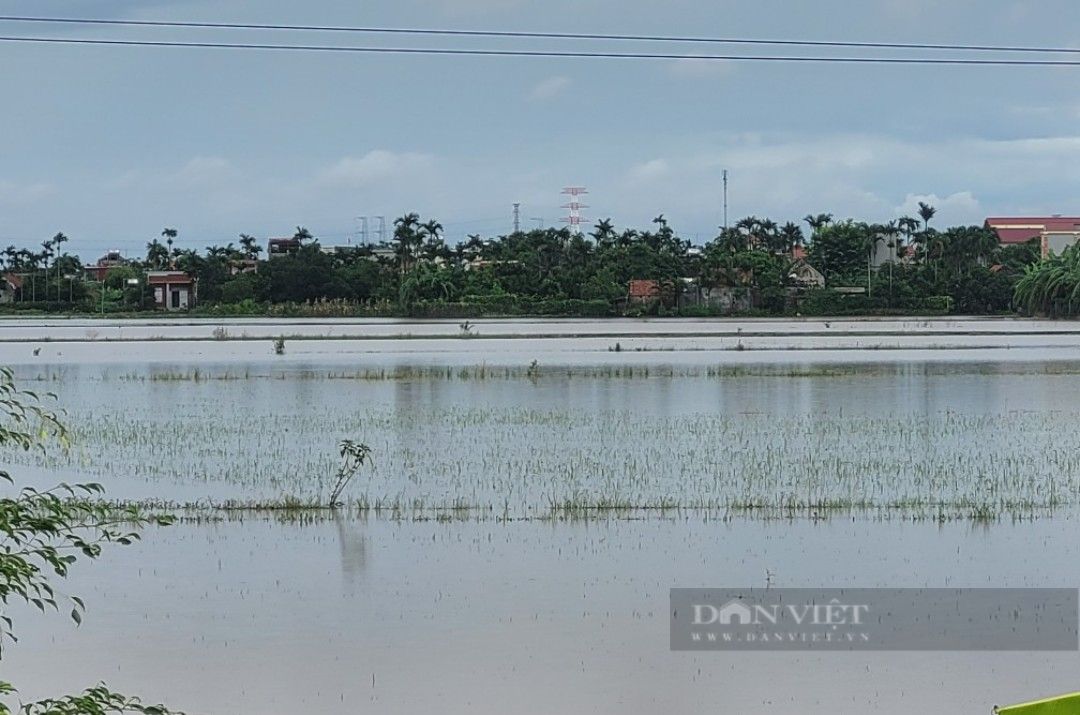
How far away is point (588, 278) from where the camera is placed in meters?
64.3

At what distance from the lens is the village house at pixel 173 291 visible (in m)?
70.6

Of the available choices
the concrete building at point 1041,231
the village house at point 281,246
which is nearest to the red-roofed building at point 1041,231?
the concrete building at point 1041,231

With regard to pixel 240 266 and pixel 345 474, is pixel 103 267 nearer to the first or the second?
pixel 240 266

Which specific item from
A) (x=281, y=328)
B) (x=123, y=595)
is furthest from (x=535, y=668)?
(x=281, y=328)

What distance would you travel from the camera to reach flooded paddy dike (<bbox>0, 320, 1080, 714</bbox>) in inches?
260

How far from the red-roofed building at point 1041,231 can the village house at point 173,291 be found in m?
39.5

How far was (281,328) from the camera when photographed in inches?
2131

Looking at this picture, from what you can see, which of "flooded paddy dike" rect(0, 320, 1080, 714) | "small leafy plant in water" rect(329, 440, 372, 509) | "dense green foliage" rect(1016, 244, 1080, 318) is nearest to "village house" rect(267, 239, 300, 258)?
"dense green foliage" rect(1016, 244, 1080, 318)

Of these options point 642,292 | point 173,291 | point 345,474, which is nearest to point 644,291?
point 642,292

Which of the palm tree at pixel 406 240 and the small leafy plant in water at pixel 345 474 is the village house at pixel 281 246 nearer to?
the palm tree at pixel 406 240

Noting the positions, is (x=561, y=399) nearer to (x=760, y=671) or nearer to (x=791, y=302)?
(x=760, y=671)

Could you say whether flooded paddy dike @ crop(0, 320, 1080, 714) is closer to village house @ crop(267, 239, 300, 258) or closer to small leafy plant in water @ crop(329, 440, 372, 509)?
small leafy plant in water @ crop(329, 440, 372, 509)

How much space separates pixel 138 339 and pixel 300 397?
2514cm

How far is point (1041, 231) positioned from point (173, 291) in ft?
152
